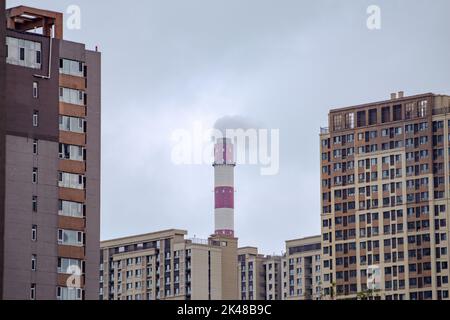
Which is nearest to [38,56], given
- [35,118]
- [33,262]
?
[35,118]

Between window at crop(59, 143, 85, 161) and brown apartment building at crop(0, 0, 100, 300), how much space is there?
112 millimetres

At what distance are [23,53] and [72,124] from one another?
978cm

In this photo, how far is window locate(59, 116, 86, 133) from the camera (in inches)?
5822

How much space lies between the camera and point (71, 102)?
149375 mm

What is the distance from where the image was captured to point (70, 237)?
14438 centimetres

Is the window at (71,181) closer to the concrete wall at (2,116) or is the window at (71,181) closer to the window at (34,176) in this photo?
the window at (34,176)

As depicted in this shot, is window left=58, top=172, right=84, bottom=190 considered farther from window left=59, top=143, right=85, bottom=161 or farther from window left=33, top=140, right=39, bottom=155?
window left=33, top=140, right=39, bottom=155

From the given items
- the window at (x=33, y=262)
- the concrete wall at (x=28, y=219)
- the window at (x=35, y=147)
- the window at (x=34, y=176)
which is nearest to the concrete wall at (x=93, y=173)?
the concrete wall at (x=28, y=219)

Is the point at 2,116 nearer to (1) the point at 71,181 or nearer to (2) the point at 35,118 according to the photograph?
(2) the point at 35,118
